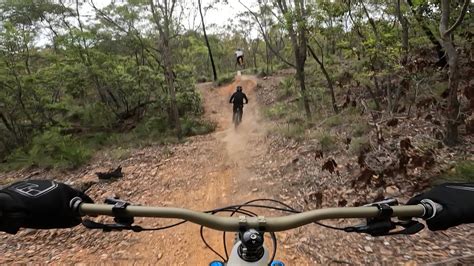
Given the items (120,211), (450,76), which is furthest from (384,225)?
(450,76)

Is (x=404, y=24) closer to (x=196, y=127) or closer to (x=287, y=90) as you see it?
(x=196, y=127)

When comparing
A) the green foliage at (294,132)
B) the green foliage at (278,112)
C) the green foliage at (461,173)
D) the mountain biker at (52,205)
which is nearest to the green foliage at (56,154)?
the green foliage at (294,132)

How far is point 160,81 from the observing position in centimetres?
1448

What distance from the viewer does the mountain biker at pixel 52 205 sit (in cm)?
137

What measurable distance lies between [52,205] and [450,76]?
6.35m

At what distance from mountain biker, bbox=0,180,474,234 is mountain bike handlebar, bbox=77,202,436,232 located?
57 mm

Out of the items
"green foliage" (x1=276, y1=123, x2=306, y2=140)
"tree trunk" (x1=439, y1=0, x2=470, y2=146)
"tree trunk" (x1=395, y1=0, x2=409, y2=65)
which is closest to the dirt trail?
"green foliage" (x1=276, y1=123, x2=306, y2=140)

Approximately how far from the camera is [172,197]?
667cm

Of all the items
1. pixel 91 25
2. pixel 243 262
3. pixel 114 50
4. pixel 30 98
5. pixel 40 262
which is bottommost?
pixel 40 262

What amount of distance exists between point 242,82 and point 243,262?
70.8 ft

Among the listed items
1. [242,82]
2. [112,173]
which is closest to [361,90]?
[112,173]

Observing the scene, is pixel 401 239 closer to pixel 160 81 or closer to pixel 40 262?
pixel 40 262

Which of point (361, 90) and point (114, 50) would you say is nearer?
point (361, 90)

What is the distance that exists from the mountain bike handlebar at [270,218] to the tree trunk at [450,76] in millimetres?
5099
